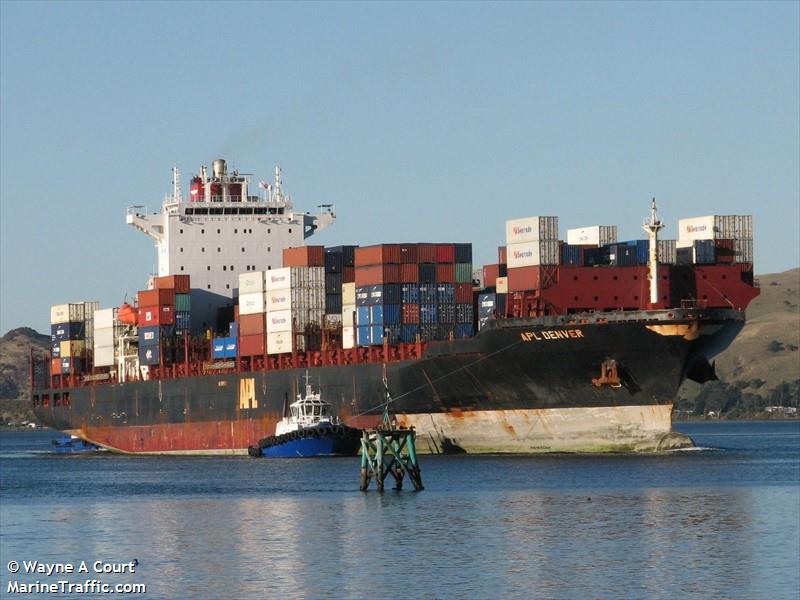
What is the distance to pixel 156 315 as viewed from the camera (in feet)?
277

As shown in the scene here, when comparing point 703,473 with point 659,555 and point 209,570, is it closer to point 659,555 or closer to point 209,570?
point 659,555

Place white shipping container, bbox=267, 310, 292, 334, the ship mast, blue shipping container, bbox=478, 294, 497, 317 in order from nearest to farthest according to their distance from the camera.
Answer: the ship mast, blue shipping container, bbox=478, 294, 497, 317, white shipping container, bbox=267, 310, 292, 334

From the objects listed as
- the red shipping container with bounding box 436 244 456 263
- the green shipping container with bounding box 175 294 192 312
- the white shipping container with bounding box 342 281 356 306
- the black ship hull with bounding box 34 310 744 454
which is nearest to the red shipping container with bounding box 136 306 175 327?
the green shipping container with bounding box 175 294 192 312

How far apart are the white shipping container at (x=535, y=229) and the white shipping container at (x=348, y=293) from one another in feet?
35.1

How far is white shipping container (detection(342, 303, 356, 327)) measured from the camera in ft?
236

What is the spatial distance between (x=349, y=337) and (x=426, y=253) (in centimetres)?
562

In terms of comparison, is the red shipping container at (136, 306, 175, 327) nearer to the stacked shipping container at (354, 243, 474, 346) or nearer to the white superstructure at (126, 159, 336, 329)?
the white superstructure at (126, 159, 336, 329)

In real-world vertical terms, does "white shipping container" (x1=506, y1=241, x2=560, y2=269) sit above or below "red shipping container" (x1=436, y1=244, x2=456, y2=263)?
below

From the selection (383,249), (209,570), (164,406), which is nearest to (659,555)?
(209,570)

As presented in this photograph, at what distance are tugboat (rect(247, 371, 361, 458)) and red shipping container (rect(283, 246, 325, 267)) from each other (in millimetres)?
5206

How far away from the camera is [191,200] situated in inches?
3563

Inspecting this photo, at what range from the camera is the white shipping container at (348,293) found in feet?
236

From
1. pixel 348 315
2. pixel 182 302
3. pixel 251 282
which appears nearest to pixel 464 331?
pixel 348 315

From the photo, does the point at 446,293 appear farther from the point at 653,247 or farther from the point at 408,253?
the point at 653,247
